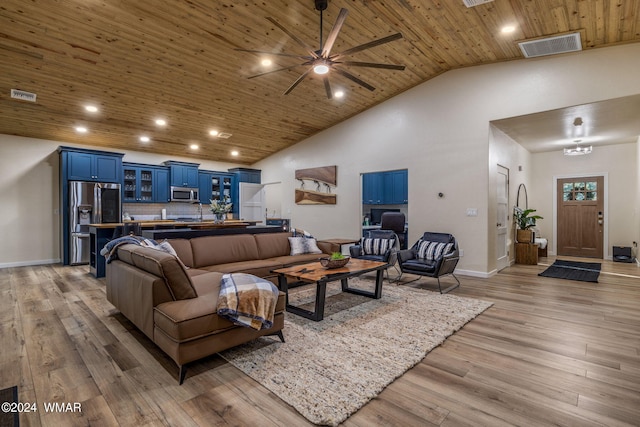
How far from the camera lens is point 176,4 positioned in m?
3.55

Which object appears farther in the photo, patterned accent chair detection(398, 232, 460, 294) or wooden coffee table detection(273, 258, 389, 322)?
patterned accent chair detection(398, 232, 460, 294)

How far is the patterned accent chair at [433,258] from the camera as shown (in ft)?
14.4

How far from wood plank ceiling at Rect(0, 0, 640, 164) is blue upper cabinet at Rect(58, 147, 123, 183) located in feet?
1.37

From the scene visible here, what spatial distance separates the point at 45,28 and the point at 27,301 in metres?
3.30

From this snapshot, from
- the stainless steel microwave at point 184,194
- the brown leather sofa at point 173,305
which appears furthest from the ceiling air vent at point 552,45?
the stainless steel microwave at point 184,194

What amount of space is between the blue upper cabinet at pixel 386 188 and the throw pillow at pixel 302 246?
3.43 meters

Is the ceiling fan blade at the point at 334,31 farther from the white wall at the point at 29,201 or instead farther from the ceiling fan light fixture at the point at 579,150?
the white wall at the point at 29,201

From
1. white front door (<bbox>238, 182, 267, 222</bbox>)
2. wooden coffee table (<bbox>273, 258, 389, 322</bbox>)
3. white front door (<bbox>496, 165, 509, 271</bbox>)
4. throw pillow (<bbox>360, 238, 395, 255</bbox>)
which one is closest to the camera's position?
wooden coffee table (<bbox>273, 258, 389, 322</bbox>)

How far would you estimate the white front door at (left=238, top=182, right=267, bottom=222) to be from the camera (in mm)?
9461

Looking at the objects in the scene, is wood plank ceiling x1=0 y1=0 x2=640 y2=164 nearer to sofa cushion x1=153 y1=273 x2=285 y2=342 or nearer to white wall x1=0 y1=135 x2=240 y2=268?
white wall x1=0 y1=135 x2=240 y2=268

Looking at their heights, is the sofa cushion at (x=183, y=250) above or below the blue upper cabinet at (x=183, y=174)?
below

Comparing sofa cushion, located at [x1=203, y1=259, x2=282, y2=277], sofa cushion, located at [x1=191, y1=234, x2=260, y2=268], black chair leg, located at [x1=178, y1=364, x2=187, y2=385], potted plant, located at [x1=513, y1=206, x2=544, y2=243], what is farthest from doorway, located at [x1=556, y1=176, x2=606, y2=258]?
black chair leg, located at [x1=178, y1=364, x2=187, y2=385]

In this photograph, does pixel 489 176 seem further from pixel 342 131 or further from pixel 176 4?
pixel 176 4

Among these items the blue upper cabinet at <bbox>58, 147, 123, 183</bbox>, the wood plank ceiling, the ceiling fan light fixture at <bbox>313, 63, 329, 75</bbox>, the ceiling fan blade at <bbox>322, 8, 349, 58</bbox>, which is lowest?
the blue upper cabinet at <bbox>58, 147, 123, 183</bbox>
